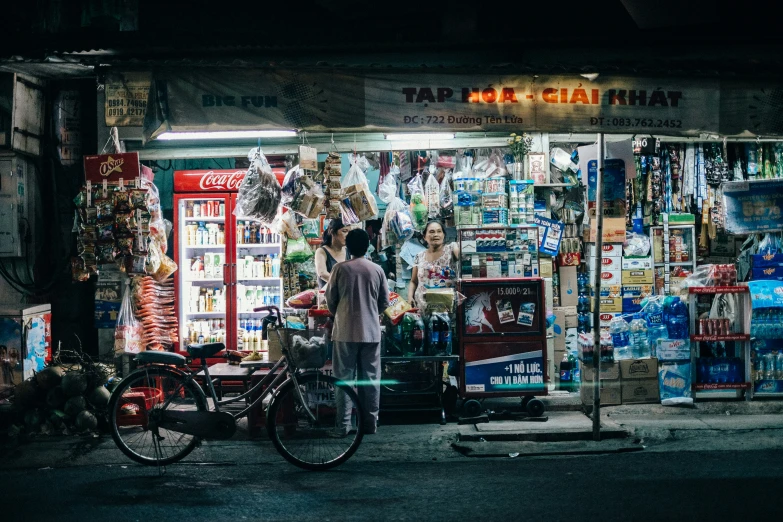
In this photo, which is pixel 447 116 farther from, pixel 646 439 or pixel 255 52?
pixel 646 439

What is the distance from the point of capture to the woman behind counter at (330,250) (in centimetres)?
940

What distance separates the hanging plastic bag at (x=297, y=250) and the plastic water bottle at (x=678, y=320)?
15.8ft

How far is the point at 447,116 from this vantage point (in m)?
7.95

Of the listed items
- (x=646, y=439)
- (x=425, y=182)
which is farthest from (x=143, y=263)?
(x=646, y=439)

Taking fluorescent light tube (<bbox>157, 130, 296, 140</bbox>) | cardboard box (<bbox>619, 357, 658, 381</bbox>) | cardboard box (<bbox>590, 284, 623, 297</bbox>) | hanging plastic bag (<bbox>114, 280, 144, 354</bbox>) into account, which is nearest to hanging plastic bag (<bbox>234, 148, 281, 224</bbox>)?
fluorescent light tube (<bbox>157, 130, 296, 140</bbox>)

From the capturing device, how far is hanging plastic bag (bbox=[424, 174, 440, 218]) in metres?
10.1

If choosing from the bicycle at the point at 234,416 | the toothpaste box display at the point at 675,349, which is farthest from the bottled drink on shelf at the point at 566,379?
the bicycle at the point at 234,416

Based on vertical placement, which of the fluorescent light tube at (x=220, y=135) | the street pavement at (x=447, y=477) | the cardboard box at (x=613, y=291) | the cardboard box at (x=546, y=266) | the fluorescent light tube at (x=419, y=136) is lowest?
the street pavement at (x=447, y=477)

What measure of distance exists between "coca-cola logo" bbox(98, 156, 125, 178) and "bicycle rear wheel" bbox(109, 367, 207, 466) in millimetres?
3234

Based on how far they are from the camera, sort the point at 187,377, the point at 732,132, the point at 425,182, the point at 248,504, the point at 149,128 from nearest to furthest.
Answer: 1. the point at 248,504
2. the point at 187,377
3. the point at 149,128
4. the point at 732,132
5. the point at 425,182

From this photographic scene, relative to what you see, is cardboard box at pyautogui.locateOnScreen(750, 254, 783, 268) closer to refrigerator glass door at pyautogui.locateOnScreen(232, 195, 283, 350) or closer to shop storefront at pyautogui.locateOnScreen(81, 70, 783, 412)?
shop storefront at pyautogui.locateOnScreen(81, 70, 783, 412)

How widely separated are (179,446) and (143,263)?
10.4 ft

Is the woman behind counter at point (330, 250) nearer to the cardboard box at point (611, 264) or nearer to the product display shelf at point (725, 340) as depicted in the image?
the cardboard box at point (611, 264)

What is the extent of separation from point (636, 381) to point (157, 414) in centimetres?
583
